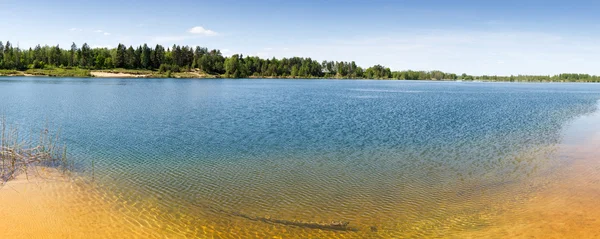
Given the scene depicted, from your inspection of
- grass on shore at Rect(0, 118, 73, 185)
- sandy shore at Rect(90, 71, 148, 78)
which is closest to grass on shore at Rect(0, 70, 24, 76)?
sandy shore at Rect(90, 71, 148, 78)

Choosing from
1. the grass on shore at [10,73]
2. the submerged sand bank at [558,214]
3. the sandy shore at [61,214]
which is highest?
the grass on shore at [10,73]

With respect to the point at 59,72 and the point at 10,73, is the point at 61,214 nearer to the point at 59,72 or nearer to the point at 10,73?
the point at 10,73

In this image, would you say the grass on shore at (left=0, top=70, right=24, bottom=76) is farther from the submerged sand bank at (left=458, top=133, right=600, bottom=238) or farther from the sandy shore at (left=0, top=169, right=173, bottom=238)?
the submerged sand bank at (left=458, top=133, right=600, bottom=238)

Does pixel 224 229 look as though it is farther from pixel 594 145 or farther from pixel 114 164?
pixel 594 145

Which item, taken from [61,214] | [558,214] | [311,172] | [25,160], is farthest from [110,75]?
[558,214]

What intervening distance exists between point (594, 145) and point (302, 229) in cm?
2262

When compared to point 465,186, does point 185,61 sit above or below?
above

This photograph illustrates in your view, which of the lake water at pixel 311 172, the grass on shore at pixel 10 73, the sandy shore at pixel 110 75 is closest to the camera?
the lake water at pixel 311 172

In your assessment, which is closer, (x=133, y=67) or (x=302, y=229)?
(x=302, y=229)

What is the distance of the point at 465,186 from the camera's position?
1494cm

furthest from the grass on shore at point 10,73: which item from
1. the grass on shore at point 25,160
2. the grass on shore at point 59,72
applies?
the grass on shore at point 25,160

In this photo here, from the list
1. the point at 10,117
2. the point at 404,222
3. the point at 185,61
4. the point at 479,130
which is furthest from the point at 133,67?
the point at 404,222

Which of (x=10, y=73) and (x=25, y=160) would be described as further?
(x=10, y=73)

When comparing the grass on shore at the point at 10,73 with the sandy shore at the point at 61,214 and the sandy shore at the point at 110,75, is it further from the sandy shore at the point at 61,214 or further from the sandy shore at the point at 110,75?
the sandy shore at the point at 61,214
